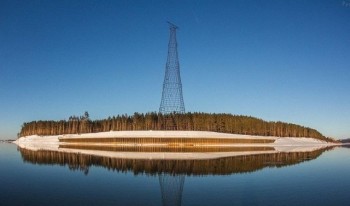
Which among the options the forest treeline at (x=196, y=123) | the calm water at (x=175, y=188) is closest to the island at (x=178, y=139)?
the forest treeline at (x=196, y=123)

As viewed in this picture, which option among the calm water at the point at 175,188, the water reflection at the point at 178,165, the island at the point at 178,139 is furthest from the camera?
the island at the point at 178,139

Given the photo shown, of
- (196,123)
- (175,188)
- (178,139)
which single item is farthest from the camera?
(196,123)

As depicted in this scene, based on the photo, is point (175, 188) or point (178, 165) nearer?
point (175, 188)

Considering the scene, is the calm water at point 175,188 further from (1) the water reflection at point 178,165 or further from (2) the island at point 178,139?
(2) the island at point 178,139

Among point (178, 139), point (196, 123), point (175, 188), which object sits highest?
point (196, 123)

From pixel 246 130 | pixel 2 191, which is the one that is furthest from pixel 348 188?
pixel 246 130

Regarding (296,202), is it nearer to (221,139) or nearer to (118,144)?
(221,139)

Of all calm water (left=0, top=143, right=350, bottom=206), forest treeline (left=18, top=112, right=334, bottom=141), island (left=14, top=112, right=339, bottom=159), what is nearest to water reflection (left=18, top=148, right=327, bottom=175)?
calm water (left=0, top=143, right=350, bottom=206)

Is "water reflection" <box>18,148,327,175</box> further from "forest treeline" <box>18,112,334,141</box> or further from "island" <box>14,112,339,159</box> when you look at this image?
"forest treeline" <box>18,112,334,141</box>

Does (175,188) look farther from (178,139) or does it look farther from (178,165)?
(178,139)

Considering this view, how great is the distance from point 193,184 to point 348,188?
13449 mm

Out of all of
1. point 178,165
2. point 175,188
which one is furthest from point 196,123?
point 175,188

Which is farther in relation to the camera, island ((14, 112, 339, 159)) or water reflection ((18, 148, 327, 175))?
island ((14, 112, 339, 159))

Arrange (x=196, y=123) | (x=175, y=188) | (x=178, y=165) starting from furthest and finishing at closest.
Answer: (x=196, y=123)
(x=178, y=165)
(x=175, y=188)
